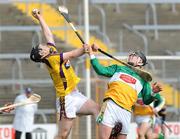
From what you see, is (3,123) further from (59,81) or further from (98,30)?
(59,81)

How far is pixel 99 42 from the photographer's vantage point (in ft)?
58.1

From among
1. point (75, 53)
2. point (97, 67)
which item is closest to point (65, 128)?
point (75, 53)

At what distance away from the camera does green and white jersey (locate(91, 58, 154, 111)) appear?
34.4ft

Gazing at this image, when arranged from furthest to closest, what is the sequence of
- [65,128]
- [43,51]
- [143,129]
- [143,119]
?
[143,119], [143,129], [65,128], [43,51]

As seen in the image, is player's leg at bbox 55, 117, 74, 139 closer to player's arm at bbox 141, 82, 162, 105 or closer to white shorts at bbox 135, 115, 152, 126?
player's arm at bbox 141, 82, 162, 105

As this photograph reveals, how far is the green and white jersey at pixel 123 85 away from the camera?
10.5 meters

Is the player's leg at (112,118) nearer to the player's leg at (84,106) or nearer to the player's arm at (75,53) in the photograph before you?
the player's arm at (75,53)

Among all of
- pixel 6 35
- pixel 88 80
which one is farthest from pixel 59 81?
pixel 6 35

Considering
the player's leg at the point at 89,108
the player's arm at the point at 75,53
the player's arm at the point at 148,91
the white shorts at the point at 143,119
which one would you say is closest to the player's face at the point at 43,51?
the player's arm at the point at 75,53

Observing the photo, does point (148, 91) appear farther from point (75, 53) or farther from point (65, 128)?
point (65, 128)

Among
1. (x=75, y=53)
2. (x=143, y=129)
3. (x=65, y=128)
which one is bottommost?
(x=143, y=129)

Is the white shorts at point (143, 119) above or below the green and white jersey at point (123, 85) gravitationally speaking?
below

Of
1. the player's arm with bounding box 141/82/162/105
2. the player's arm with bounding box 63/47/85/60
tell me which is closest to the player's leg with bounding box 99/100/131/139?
the player's arm with bounding box 141/82/162/105

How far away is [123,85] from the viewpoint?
1052cm
